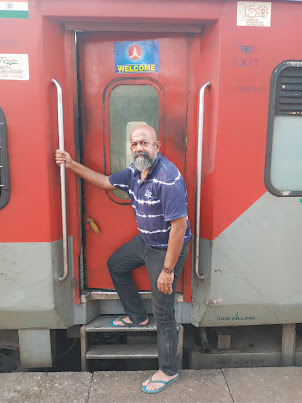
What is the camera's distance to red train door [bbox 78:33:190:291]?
98.3 inches

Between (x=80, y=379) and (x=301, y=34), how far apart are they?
9.67 ft

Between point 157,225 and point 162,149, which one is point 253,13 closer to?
point 162,149

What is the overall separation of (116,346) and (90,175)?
4.77 feet

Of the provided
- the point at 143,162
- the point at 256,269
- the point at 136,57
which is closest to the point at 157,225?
the point at 143,162

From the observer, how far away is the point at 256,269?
2.56 metres

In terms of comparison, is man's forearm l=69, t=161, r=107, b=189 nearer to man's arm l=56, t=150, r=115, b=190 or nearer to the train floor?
→ man's arm l=56, t=150, r=115, b=190

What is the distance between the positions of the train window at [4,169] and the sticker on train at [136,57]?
949mm

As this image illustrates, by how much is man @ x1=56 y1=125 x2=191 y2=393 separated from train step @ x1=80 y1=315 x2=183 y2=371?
287mm

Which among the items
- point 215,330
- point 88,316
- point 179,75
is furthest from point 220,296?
point 179,75

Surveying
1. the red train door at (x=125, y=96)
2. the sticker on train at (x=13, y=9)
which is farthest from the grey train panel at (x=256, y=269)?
the sticker on train at (x=13, y=9)

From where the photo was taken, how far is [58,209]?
8.30 ft

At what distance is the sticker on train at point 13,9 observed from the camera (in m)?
2.19

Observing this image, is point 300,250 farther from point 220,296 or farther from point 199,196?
point 199,196

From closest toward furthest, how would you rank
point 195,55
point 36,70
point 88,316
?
1. point 36,70
2. point 195,55
3. point 88,316
